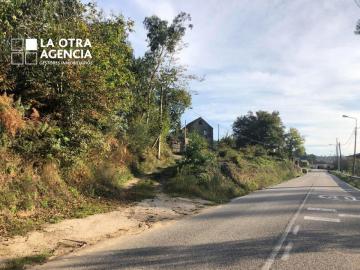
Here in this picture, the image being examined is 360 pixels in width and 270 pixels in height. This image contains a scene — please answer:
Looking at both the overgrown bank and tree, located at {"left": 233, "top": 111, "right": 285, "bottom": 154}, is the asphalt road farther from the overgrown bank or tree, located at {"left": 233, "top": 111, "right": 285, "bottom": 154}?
tree, located at {"left": 233, "top": 111, "right": 285, "bottom": 154}

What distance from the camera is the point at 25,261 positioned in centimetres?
747

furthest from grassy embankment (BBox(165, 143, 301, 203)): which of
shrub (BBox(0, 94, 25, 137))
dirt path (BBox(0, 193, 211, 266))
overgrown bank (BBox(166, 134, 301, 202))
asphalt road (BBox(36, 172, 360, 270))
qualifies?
shrub (BBox(0, 94, 25, 137))

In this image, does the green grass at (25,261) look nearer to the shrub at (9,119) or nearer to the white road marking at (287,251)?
the white road marking at (287,251)

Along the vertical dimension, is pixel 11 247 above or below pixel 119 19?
below

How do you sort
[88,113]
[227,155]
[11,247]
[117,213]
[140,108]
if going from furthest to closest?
1. [227,155]
2. [140,108]
3. [88,113]
4. [117,213]
5. [11,247]

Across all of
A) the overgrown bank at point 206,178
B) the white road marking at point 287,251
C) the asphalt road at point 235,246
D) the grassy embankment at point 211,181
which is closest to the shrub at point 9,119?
the asphalt road at point 235,246

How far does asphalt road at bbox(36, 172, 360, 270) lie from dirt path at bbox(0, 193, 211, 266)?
1.87 ft

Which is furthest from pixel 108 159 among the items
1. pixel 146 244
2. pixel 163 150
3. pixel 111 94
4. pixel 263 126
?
pixel 263 126

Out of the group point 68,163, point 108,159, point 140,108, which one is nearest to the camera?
point 68,163

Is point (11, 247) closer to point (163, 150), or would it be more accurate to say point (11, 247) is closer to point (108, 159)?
point (108, 159)

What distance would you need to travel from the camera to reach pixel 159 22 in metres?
33.6

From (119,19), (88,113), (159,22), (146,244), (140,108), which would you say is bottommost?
(146,244)

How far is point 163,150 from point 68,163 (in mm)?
21246

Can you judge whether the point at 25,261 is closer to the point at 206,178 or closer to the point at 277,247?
the point at 277,247
